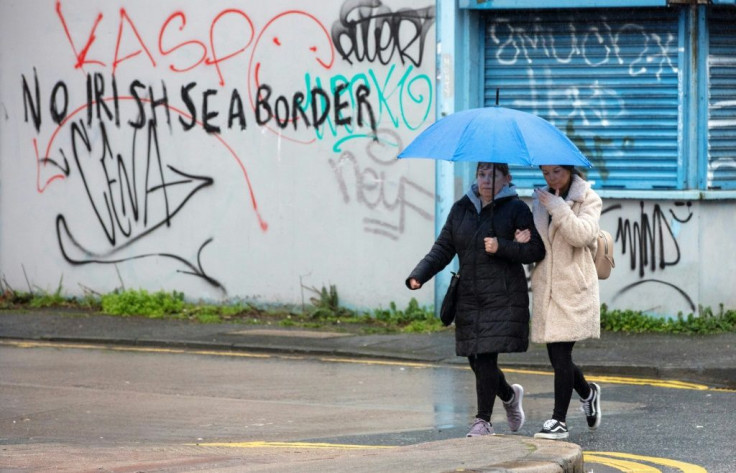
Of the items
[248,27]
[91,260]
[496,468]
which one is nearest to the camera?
[496,468]

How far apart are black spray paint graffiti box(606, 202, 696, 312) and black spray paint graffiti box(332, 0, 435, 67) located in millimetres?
2734

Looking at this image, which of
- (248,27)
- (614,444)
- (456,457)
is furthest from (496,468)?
(248,27)

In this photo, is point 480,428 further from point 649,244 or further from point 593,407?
point 649,244

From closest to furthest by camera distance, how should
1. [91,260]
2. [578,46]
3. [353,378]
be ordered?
[353,378] → [578,46] → [91,260]

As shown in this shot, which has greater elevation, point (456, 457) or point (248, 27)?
point (248, 27)

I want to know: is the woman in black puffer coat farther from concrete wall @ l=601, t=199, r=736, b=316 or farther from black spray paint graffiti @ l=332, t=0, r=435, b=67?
black spray paint graffiti @ l=332, t=0, r=435, b=67

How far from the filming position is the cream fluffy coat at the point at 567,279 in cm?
838

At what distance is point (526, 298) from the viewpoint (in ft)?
27.6

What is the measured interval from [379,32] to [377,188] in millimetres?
1664

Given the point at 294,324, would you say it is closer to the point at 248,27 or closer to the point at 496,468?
the point at 248,27

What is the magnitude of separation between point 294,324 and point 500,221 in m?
6.98

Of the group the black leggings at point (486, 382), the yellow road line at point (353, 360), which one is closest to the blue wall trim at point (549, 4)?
the yellow road line at point (353, 360)

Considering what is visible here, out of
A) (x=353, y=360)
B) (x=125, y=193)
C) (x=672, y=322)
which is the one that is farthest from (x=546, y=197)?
(x=125, y=193)

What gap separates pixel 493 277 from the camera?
8305 mm
